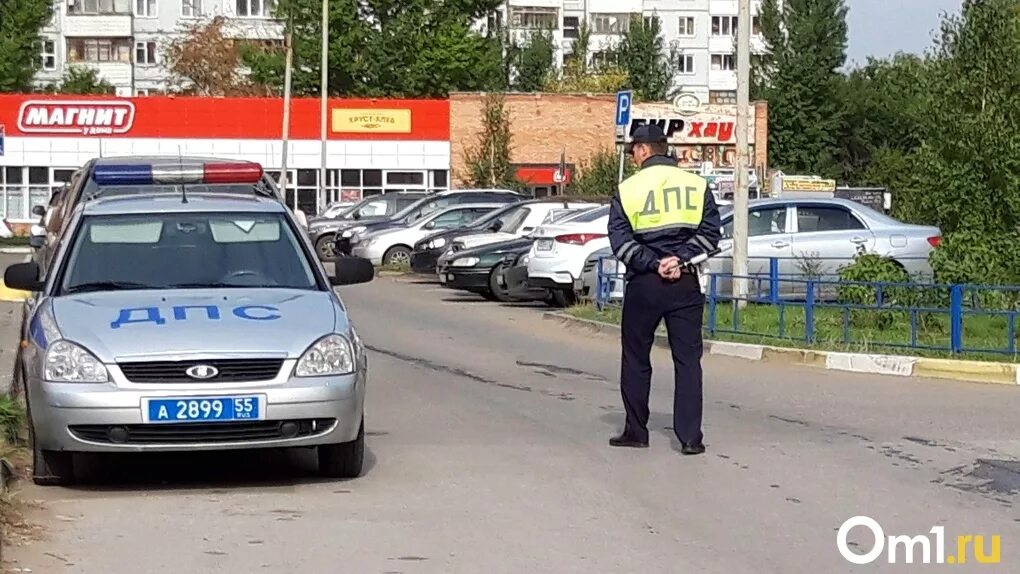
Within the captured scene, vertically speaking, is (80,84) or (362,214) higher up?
(80,84)

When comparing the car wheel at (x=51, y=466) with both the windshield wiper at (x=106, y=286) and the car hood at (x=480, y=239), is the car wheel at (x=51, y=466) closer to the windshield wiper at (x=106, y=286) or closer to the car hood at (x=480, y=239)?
the windshield wiper at (x=106, y=286)

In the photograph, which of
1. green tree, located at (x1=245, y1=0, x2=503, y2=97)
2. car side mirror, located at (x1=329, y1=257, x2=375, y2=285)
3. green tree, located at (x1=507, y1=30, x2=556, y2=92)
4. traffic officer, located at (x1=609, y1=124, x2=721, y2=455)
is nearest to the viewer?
traffic officer, located at (x1=609, y1=124, x2=721, y2=455)

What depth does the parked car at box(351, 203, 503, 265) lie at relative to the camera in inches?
1254

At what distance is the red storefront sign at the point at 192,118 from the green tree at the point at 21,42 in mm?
14752

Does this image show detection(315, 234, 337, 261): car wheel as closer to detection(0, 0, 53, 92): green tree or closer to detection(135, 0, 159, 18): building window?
detection(0, 0, 53, 92): green tree

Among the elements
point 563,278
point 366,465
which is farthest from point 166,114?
point 366,465

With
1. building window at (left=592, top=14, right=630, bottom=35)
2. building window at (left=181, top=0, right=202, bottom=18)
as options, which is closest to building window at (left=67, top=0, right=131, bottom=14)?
building window at (left=181, top=0, right=202, bottom=18)

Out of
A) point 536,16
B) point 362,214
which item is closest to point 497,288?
point 362,214

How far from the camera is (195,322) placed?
8328 mm

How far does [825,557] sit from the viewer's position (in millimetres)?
7074

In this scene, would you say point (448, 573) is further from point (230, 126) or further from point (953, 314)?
point (230, 126)

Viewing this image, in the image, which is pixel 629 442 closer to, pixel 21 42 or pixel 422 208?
pixel 422 208

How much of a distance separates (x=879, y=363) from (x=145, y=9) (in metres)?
74.0

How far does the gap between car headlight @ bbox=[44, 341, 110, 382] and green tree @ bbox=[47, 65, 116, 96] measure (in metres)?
70.8
